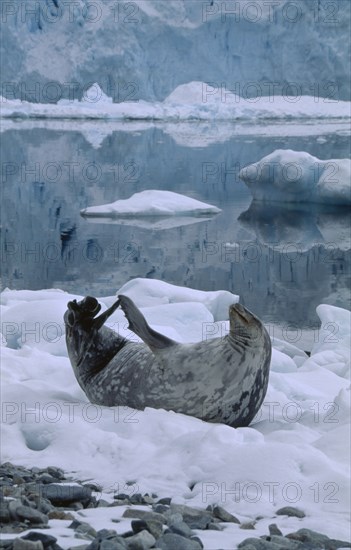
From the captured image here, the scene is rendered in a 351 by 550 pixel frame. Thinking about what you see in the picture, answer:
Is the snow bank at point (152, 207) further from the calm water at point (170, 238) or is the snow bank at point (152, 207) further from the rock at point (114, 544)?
the rock at point (114, 544)

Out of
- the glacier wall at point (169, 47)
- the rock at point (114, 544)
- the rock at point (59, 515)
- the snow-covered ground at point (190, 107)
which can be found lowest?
the rock at point (59, 515)

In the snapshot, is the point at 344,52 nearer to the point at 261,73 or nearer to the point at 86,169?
the point at 261,73

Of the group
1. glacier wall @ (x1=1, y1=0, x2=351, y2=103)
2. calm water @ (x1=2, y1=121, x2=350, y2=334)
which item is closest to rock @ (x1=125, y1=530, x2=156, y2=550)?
calm water @ (x1=2, y1=121, x2=350, y2=334)

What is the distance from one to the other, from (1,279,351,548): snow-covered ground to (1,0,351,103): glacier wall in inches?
1107

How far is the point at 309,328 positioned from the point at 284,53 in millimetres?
30128

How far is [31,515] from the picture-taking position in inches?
79.8

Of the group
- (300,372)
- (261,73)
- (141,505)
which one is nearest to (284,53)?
(261,73)

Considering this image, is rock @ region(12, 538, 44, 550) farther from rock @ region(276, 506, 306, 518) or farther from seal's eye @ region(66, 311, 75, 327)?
seal's eye @ region(66, 311, 75, 327)

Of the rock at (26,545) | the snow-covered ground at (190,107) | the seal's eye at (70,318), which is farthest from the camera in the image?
the snow-covered ground at (190,107)

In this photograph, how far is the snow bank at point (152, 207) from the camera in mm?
11867

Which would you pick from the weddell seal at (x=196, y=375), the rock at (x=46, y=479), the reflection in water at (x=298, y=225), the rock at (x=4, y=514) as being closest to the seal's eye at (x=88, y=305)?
the weddell seal at (x=196, y=375)

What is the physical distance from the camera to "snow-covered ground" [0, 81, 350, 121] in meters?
34.3

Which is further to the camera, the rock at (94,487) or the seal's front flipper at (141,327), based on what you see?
the seal's front flipper at (141,327)

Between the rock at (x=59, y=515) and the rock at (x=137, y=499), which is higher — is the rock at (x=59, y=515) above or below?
above
